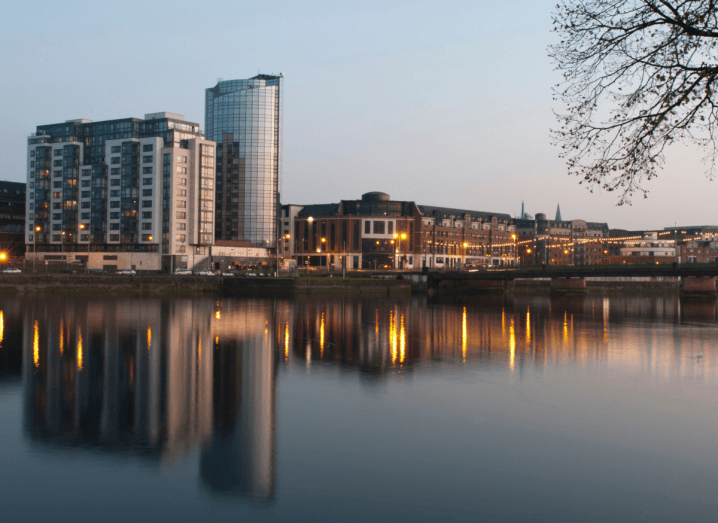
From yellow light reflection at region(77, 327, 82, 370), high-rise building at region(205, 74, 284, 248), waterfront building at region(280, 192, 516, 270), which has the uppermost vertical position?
high-rise building at region(205, 74, 284, 248)

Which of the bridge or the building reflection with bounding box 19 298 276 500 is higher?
the bridge

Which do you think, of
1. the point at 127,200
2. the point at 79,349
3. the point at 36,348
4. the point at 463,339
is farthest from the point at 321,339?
the point at 127,200

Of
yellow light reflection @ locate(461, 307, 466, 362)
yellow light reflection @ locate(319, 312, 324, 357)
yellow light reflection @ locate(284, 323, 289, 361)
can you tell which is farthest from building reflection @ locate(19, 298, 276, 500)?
yellow light reflection @ locate(461, 307, 466, 362)

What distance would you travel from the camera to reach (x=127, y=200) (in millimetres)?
140500

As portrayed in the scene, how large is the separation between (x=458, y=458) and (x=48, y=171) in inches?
6072

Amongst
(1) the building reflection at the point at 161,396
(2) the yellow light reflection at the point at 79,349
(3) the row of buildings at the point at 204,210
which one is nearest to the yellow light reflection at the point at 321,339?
(1) the building reflection at the point at 161,396

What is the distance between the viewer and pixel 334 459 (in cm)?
1505

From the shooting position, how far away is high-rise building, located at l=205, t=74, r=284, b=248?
557 feet

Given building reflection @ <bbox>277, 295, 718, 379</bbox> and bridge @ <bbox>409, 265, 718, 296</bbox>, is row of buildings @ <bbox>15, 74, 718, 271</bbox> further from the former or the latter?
building reflection @ <bbox>277, 295, 718, 379</bbox>

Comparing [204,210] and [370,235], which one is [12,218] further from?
[370,235]

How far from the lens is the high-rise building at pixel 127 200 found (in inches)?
5497

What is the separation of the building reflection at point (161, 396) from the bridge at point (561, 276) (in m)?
79.2

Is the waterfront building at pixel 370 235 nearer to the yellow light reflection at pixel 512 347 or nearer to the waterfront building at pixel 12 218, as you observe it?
the waterfront building at pixel 12 218

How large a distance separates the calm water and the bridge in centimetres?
7340
